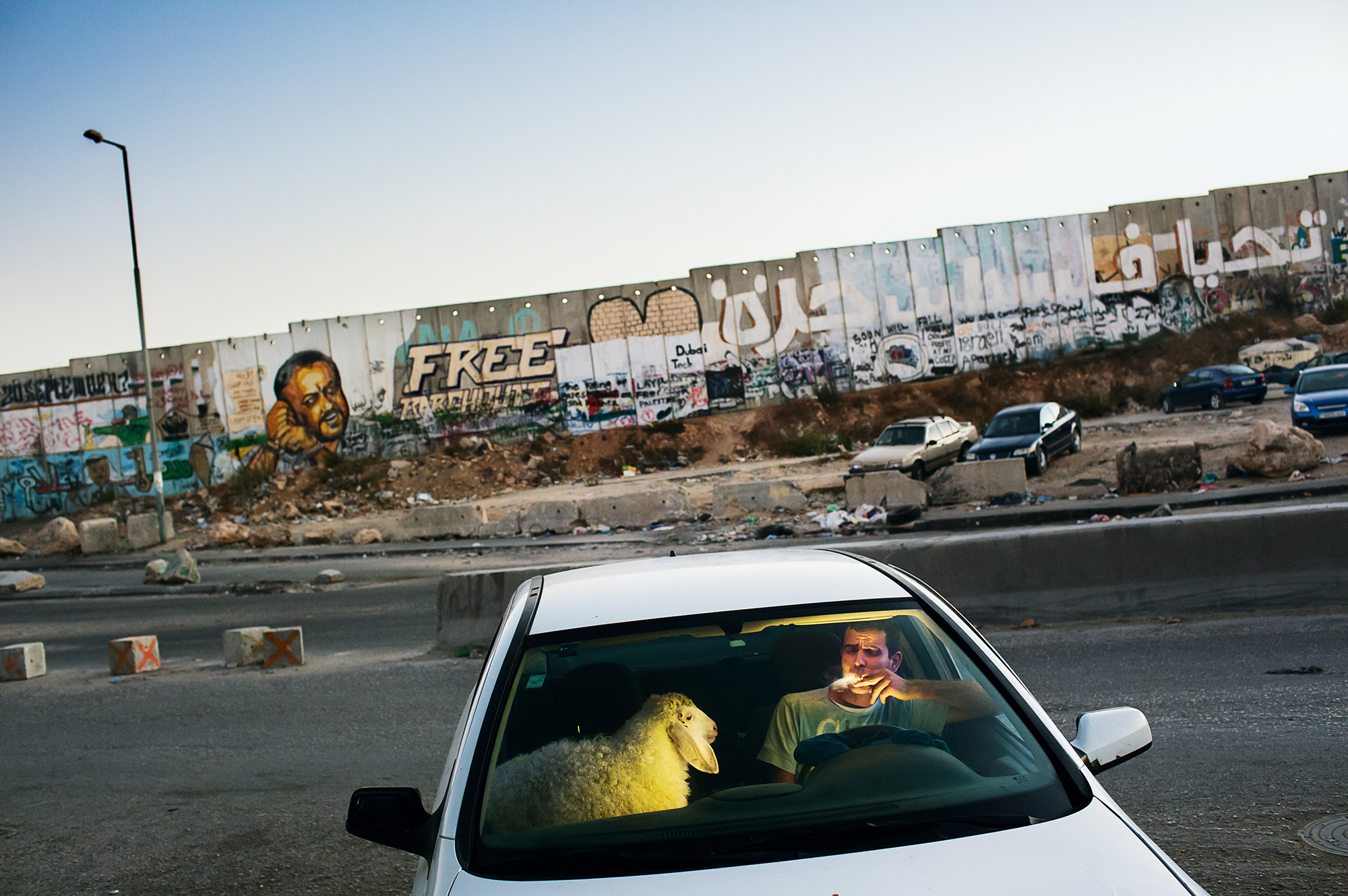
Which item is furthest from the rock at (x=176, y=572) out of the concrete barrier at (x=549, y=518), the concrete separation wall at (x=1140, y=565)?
the concrete separation wall at (x=1140, y=565)

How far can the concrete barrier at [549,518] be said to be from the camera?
74.9ft

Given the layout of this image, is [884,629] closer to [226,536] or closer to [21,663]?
[21,663]

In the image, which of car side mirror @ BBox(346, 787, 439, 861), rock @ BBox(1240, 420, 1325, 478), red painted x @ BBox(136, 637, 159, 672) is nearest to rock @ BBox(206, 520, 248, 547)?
red painted x @ BBox(136, 637, 159, 672)

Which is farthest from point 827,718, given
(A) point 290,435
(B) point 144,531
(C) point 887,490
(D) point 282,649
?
(A) point 290,435

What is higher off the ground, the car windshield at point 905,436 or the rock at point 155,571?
the car windshield at point 905,436

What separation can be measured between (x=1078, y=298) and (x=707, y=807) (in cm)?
4435

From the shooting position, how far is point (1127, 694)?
21.2 feet

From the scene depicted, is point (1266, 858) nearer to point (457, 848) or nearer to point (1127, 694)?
point (1127, 694)

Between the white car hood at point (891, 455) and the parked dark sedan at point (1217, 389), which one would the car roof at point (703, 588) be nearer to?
the white car hood at point (891, 455)

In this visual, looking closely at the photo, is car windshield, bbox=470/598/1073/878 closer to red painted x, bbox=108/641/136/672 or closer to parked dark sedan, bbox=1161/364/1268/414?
red painted x, bbox=108/641/136/672

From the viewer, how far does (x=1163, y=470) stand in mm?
18578

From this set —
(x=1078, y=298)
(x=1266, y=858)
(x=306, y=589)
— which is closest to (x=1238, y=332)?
(x=1078, y=298)

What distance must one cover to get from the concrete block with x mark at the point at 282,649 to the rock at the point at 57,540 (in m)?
20.0

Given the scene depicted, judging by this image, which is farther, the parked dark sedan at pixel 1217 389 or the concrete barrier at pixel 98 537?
the parked dark sedan at pixel 1217 389
